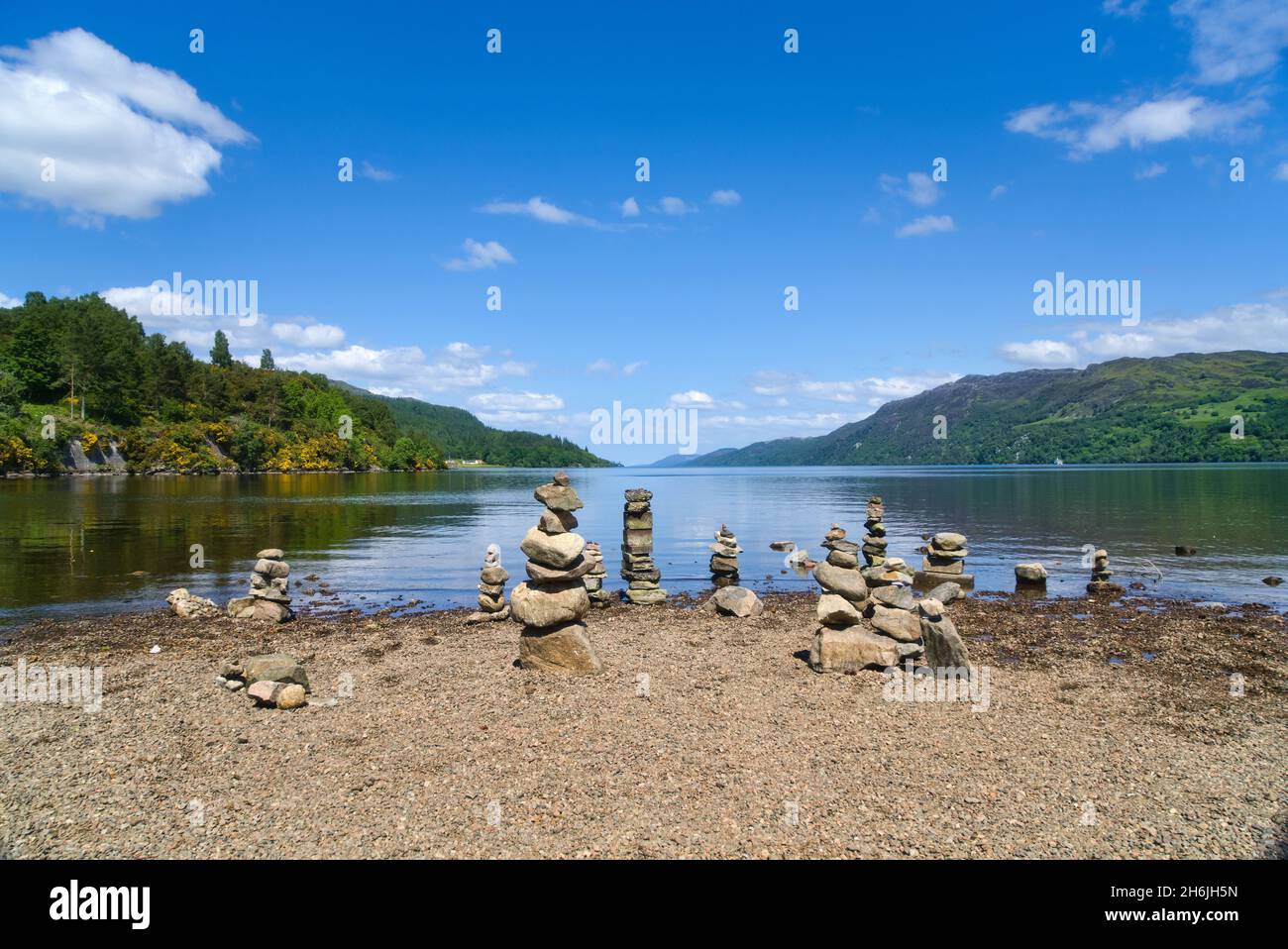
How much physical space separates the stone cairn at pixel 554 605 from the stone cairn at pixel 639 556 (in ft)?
29.6

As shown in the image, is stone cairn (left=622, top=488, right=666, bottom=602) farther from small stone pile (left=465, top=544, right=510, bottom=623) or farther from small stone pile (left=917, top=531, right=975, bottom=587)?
small stone pile (left=917, top=531, right=975, bottom=587)

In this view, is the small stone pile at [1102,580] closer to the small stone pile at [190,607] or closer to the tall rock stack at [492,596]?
the tall rock stack at [492,596]

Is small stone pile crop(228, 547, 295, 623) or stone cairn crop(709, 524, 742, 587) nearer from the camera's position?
small stone pile crop(228, 547, 295, 623)

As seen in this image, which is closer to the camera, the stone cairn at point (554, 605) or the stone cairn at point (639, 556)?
the stone cairn at point (554, 605)

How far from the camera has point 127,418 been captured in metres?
155

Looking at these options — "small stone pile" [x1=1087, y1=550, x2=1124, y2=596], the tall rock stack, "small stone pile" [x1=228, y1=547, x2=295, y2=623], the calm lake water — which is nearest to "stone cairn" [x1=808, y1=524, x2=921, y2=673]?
the tall rock stack

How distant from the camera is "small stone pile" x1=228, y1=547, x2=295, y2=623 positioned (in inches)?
840

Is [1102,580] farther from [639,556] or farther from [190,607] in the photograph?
[190,607]

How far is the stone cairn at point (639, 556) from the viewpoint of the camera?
2461cm

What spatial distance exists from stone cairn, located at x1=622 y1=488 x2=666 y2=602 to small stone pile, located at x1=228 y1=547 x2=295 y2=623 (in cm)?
1167

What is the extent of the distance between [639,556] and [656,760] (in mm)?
14973

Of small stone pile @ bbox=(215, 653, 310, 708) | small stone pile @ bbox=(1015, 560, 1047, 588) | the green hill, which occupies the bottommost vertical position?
small stone pile @ bbox=(1015, 560, 1047, 588)

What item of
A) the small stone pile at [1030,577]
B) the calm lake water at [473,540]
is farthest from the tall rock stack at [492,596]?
the small stone pile at [1030,577]
